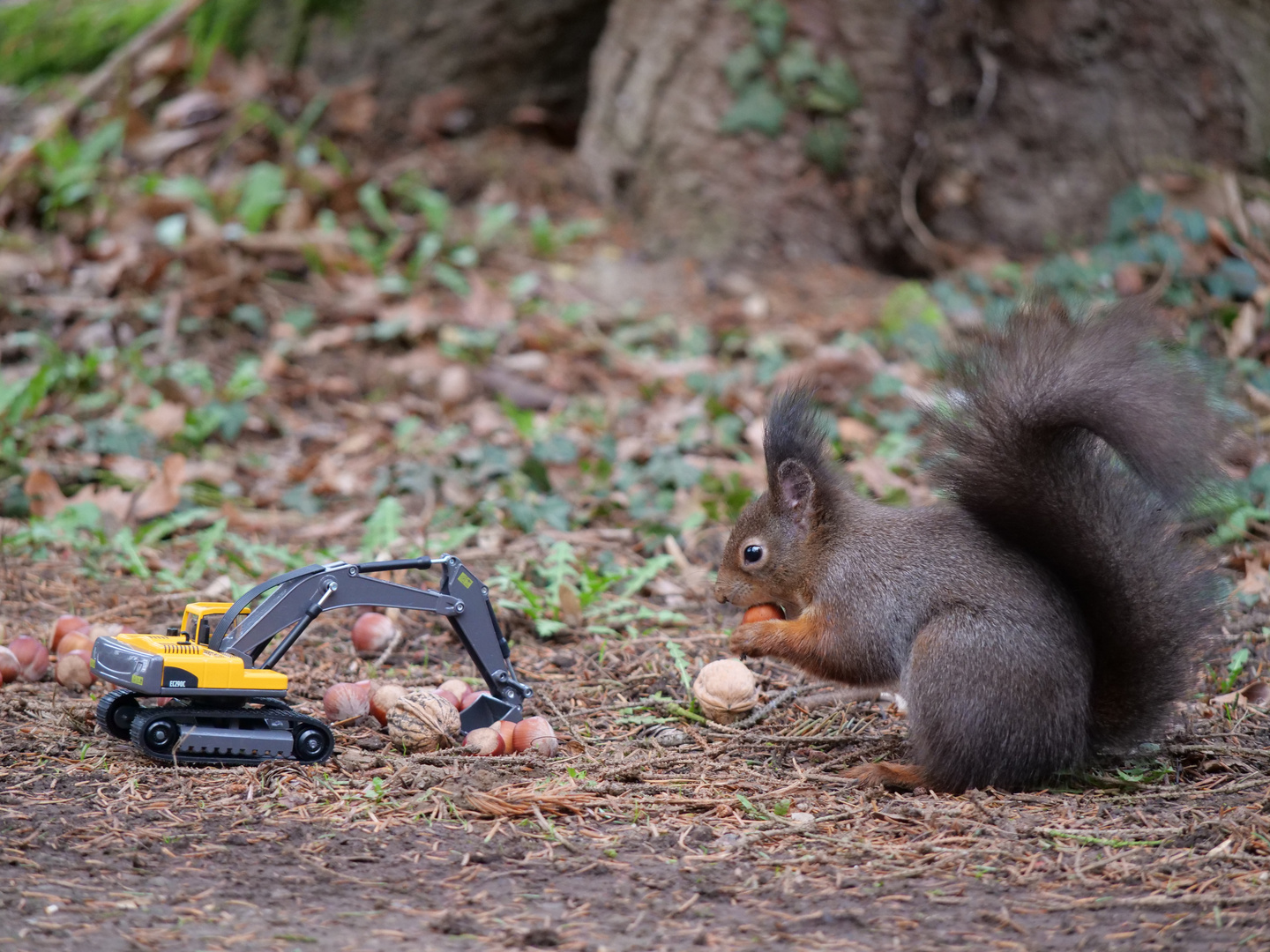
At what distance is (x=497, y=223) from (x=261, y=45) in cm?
195

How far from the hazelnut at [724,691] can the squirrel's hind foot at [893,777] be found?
358 mm

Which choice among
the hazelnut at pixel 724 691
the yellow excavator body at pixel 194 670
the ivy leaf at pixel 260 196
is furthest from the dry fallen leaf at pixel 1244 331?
the ivy leaf at pixel 260 196

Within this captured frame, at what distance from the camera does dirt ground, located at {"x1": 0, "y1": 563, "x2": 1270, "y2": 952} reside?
1.77 meters

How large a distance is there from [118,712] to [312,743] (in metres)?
0.40

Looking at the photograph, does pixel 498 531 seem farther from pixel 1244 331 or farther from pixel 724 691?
pixel 1244 331

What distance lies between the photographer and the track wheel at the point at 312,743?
242 centimetres

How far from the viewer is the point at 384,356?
545cm

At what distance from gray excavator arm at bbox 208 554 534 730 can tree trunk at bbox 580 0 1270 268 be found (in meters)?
3.86

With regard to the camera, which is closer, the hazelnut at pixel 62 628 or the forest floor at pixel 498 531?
the forest floor at pixel 498 531

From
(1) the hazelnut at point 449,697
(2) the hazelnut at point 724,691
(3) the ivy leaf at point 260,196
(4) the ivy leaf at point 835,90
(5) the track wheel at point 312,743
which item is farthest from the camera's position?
(4) the ivy leaf at point 835,90

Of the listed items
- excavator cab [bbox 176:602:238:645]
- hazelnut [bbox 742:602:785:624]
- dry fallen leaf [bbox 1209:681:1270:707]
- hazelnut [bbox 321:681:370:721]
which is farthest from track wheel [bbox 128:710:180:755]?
dry fallen leaf [bbox 1209:681:1270:707]

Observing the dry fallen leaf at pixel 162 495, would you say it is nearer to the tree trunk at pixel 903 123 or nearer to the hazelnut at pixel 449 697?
the hazelnut at pixel 449 697

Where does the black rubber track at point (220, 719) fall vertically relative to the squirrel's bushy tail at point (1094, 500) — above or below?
below

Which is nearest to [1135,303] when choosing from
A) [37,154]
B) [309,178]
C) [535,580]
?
[535,580]
